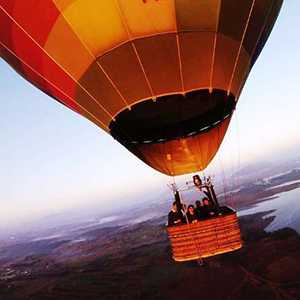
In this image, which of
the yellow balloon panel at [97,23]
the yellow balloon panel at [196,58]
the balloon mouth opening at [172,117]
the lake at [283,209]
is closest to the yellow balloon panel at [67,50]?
the yellow balloon panel at [97,23]

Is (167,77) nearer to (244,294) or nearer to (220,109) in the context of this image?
(220,109)

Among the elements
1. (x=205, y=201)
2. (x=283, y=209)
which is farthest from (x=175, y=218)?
(x=283, y=209)

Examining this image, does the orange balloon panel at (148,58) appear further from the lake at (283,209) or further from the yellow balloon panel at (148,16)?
the lake at (283,209)

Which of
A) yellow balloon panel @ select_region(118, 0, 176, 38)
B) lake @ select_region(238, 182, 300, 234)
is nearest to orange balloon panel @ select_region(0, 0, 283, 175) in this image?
yellow balloon panel @ select_region(118, 0, 176, 38)

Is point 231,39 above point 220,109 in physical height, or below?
above

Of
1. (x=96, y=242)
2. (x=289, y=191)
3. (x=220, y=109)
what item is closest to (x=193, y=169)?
(x=220, y=109)

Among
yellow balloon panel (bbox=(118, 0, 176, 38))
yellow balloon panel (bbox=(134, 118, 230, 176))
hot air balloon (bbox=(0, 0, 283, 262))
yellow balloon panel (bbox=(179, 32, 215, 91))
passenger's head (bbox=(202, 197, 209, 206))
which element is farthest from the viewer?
yellow balloon panel (bbox=(134, 118, 230, 176))

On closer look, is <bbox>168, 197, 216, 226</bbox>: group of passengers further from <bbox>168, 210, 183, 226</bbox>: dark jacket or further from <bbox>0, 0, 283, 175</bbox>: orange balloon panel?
<bbox>0, 0, 283, 175</bbox>: orange balloon panel
